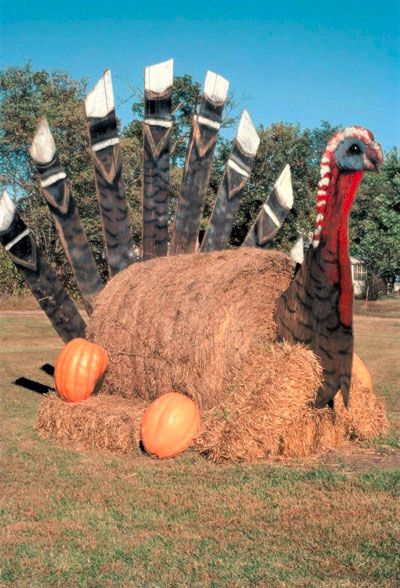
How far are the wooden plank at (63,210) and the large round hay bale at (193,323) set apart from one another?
0.93 m

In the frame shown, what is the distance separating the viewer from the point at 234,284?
774 cm

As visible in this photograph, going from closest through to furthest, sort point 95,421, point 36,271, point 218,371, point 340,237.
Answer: point 340,237 → point 218,371 → point 95,421 → point 36,271

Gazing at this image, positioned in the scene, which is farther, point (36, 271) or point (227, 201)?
point (227, 201)

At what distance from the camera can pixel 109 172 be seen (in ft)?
32.9

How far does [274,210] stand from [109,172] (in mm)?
2187

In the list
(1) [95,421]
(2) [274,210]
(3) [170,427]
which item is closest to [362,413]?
(3) [170,427]

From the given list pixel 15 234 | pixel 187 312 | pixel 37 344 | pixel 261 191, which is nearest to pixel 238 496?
pixel 187 312

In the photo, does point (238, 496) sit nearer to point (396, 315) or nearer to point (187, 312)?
point (187, 312)

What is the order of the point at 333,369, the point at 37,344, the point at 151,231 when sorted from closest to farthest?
1. the point at 333,369
2. the point at 151,231
3. the point at 37,344

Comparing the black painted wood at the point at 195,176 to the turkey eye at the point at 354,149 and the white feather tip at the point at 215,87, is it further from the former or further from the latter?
the turkey eye at the point at 354,149

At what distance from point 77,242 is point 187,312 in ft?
8.97

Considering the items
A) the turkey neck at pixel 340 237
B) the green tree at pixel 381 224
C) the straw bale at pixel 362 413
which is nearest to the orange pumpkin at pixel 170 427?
the straw bale at pixel 362 413

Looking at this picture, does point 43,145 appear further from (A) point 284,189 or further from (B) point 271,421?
(B) point 271,421

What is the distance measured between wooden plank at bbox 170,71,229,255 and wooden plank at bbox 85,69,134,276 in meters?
0.69
